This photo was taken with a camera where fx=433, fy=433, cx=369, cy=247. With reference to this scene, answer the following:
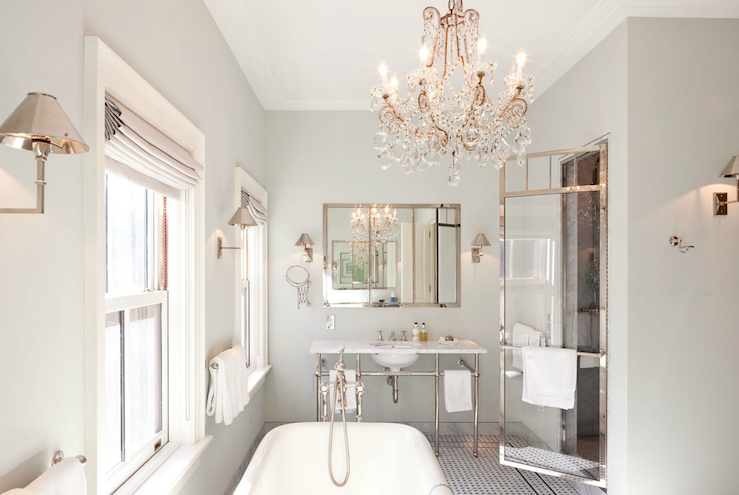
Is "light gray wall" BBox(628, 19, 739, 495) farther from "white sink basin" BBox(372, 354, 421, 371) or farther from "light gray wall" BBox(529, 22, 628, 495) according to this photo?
"white sink basin" BBox(372, 354, 421, 371)

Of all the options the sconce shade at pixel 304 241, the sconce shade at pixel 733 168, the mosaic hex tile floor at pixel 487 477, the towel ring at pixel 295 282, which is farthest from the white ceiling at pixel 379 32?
the mosaic hex tile floor at pixel 487 477

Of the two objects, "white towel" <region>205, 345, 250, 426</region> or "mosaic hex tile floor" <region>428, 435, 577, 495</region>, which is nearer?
"white towel" <region>205, 345, 250, 426</region>

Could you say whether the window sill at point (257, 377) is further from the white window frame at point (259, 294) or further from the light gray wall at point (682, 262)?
the light gray wall at point (682, 262)

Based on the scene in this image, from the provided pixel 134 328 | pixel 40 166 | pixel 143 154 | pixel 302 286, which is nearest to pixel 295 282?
pixel 302 286

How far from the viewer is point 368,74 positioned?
3217 millimetres

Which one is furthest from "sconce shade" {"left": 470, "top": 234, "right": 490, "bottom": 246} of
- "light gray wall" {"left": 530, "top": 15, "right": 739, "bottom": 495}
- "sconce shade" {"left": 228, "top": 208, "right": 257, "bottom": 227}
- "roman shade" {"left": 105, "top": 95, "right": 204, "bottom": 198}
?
"roman shade" {"left": 105, "top": 95, "right": 204, "bottom": 198}

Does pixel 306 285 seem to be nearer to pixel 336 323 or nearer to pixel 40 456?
pixel 336 323

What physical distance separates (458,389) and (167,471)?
90.2 inches

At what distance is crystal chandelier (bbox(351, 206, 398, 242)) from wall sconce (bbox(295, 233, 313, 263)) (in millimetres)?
434

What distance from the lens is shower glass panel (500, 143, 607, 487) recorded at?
99.9 inches

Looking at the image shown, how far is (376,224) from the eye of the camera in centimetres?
384

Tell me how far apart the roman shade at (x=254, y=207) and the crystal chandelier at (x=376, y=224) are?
0.80 meters

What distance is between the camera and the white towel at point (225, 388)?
221cm

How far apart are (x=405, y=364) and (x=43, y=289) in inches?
110
